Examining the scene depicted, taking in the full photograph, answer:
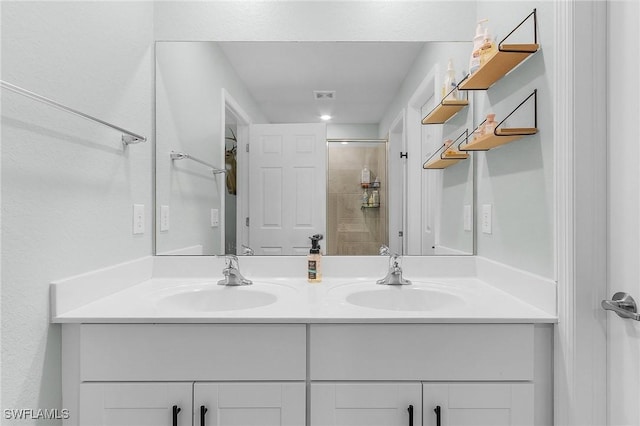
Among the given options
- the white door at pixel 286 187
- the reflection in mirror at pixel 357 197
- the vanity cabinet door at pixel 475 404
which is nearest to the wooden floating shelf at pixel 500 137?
the reflection in mirror at pixel 357 197

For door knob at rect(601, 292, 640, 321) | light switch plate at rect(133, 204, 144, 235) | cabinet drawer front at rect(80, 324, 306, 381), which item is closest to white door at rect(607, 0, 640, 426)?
door knob at rect(601, 292, 640, 321)

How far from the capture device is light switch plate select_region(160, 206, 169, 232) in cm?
161

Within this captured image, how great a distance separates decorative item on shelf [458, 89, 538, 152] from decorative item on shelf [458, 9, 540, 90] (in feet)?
0.43

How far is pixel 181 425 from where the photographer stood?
1015 mm

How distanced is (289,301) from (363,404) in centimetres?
37

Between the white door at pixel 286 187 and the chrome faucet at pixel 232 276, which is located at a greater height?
the white door at pixel 286 187

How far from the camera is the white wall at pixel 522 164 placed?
3.56 feet

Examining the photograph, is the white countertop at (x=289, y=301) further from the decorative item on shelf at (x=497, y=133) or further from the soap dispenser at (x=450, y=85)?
the soap dispenser at (x=450, y=85)

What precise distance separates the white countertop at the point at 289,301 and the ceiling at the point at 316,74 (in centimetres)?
74

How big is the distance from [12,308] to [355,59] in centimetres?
148

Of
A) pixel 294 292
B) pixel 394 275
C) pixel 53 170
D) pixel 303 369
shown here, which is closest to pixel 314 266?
pixel 294 292

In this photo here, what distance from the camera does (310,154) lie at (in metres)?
1.63

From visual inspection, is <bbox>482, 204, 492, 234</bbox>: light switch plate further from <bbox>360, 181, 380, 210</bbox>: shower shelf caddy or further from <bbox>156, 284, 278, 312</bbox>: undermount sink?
<bbox>156, 284, 278, 312</bbox>: undermount sink

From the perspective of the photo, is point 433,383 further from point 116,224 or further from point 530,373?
point 116,224
